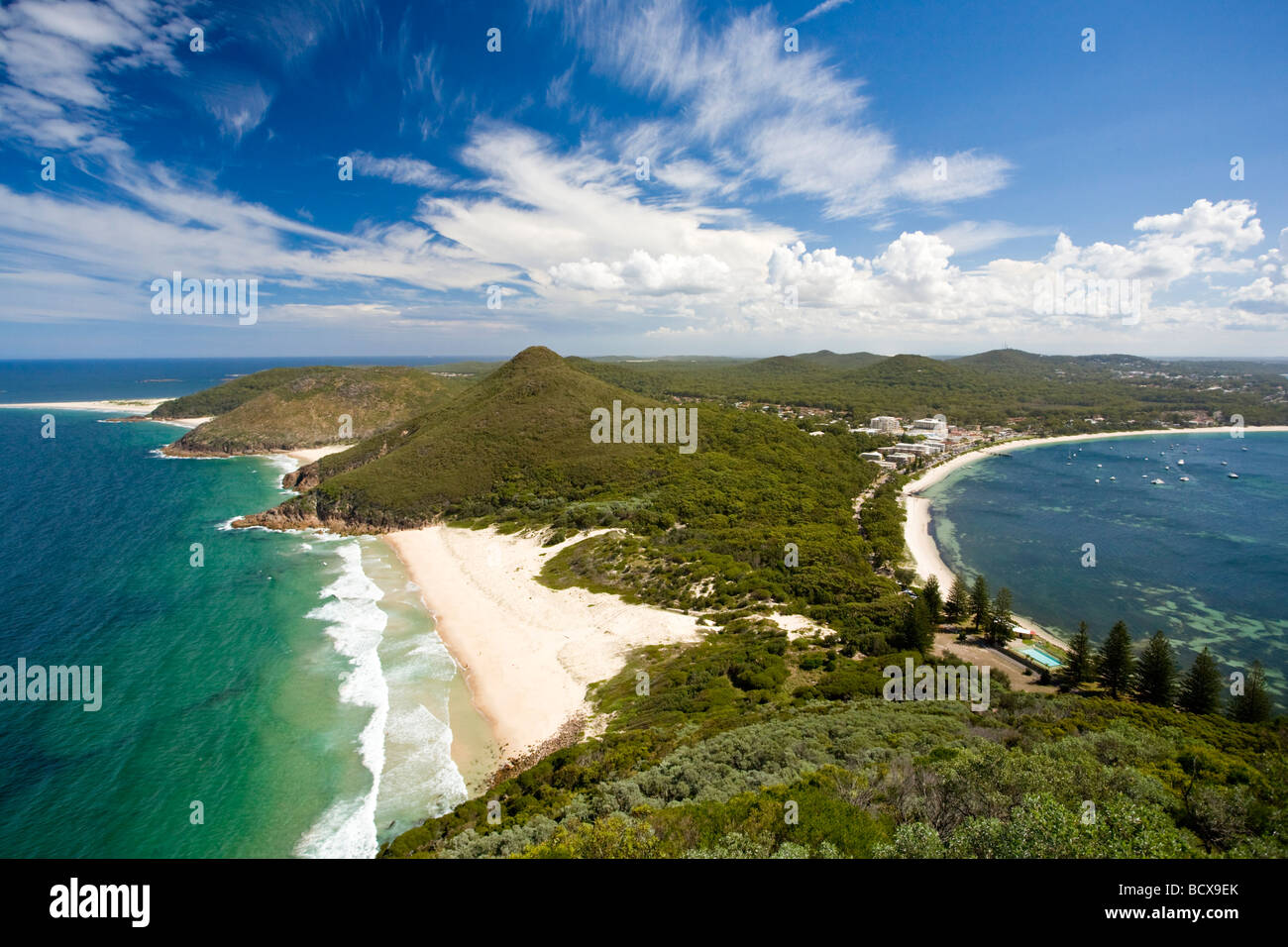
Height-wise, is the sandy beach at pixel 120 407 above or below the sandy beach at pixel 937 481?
above

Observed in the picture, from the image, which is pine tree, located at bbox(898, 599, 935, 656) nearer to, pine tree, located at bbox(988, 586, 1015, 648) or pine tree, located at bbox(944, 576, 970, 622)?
pine tree, located at bbox(988, 586, 1015, 648)

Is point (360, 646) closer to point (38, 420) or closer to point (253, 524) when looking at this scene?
point (253, 524)

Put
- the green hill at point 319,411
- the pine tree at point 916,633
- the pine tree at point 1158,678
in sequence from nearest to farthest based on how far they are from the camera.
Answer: the pine tree at point 1158,678 → the pine tree at point 916,633 → the green hill at point 319,411

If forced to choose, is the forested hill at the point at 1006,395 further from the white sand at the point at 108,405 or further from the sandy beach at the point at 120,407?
the white sand at the point at 108,405

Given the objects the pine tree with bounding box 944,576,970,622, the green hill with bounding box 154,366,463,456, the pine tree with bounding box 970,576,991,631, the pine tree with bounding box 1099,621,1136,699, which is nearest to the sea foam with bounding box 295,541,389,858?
the pine tree with bounding box 944,576,970,622

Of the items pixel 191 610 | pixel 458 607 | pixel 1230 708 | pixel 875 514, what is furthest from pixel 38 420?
pixel 1230 708

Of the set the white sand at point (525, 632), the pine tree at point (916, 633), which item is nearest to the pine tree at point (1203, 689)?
the pine tree at point (916, 633)
